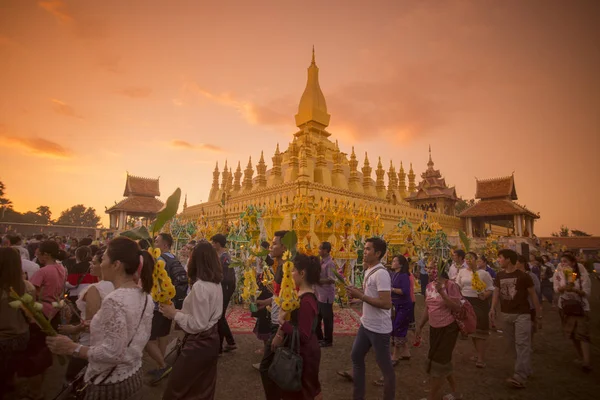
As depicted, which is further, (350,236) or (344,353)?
(350,236)

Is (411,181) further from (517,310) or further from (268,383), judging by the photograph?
(268,383)

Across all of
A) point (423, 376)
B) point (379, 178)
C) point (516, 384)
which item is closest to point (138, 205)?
point (379, 178)

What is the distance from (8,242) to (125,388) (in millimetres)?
8089

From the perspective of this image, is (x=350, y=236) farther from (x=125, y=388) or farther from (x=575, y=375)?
(x=125, y=388)

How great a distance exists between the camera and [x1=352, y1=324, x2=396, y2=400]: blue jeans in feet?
11.6

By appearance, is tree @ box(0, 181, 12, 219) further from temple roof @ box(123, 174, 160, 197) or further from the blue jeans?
the blue jeans

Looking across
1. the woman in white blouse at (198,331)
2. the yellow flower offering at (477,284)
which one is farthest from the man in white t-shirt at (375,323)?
the yellow flower offering at (477,284)

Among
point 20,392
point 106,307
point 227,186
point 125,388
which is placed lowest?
point 20,392

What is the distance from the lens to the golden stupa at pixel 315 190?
1132 centimetres

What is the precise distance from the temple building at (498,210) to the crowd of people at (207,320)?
88.5 ft

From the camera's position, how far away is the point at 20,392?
12.0 feet

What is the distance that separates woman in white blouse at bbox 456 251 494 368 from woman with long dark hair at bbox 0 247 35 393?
23.2 feet

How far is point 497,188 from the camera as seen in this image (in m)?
32.4

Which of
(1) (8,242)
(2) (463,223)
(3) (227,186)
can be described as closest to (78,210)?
(3) (227,186)
